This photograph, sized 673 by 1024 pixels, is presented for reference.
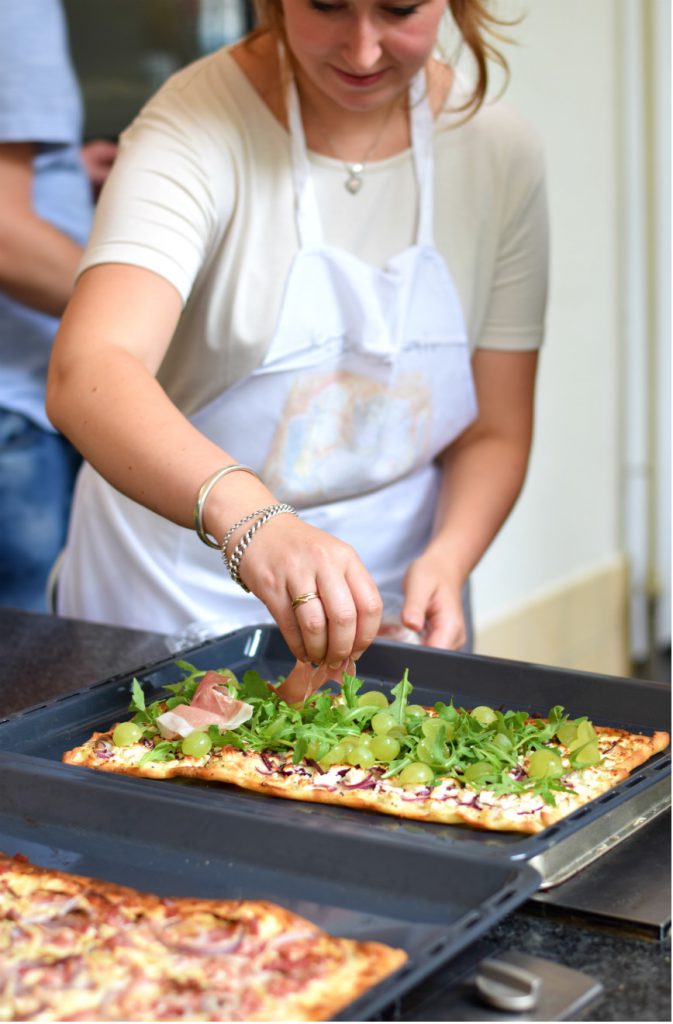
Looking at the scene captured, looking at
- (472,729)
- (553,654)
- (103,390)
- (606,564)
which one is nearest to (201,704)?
(472,729)

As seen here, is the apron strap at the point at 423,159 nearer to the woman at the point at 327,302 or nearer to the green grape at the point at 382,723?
the woman at the point at 327,302

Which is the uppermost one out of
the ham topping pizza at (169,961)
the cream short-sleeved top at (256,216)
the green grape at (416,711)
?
the cream short-sleeved top at (256,216)

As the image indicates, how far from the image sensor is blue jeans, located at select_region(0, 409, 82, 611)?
2432 mm

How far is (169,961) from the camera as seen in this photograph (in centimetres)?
88

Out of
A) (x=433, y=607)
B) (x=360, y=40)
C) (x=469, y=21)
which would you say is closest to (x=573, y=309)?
(x=469, y=21)

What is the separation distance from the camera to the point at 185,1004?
834 mm

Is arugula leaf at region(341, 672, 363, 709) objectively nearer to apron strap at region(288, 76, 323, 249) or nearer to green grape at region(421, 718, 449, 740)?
green grape at region(421, 718, 449, 740)

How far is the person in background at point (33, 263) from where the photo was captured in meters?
2.26

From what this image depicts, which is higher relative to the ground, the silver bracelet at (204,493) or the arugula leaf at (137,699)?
the silver bracelet at (204,493)

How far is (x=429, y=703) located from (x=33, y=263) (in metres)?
1.18

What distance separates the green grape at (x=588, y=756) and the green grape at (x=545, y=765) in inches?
0.8

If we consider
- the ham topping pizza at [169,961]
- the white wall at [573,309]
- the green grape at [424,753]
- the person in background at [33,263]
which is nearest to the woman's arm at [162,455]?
the green grape at [424,753]

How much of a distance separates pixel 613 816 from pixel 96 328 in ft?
2.63

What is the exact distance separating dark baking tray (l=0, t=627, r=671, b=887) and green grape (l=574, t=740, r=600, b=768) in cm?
4
